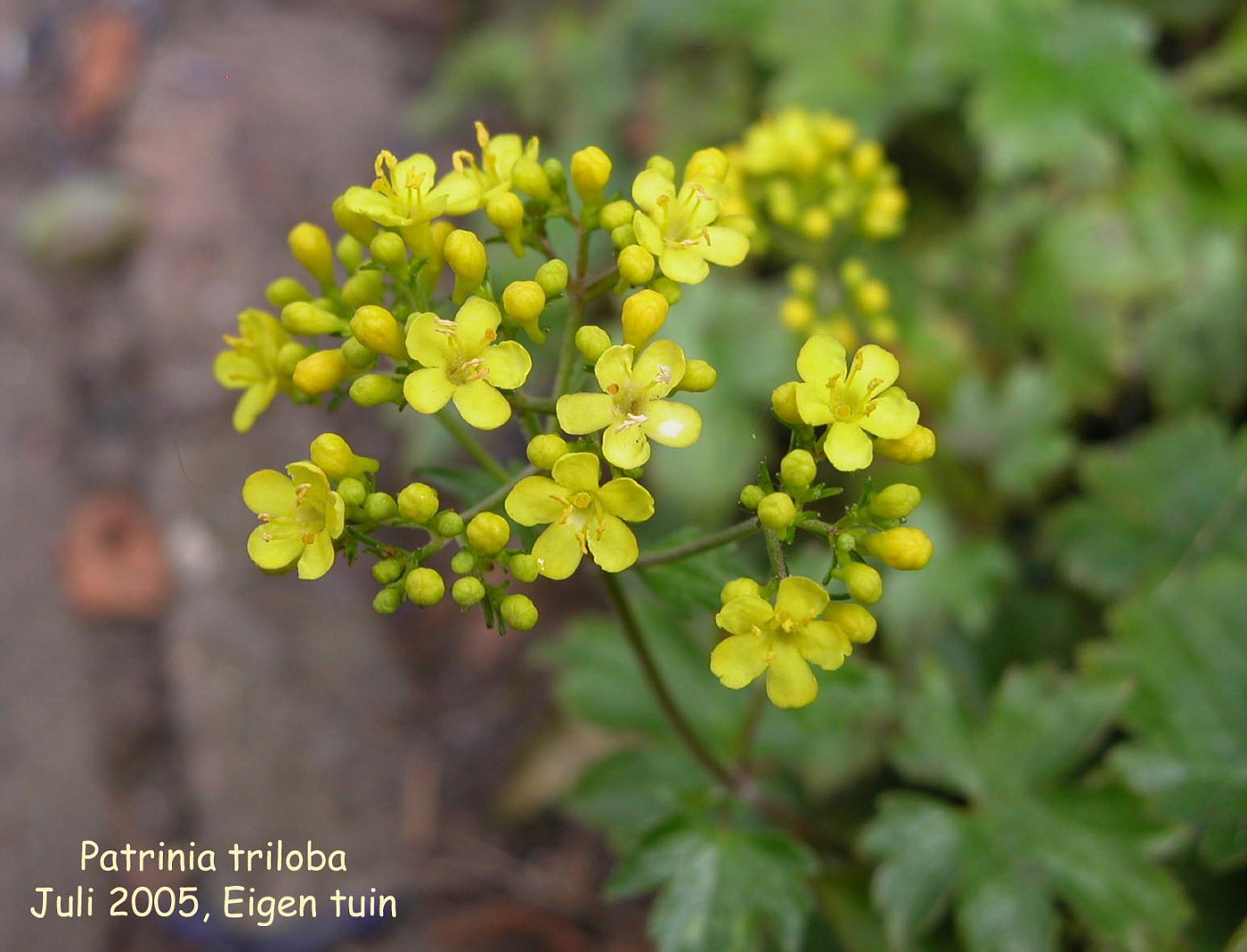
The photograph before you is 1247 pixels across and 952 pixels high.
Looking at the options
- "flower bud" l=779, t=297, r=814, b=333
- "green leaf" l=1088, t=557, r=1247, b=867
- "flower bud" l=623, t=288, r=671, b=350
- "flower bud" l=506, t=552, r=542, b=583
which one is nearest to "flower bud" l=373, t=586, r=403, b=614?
"flower bud" l=506, t=552, r=542, b=583

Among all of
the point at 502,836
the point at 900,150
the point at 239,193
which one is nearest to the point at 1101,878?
the point at 502,836

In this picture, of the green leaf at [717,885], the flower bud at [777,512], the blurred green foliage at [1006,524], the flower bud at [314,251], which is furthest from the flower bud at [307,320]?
the green leaf at [717,885]

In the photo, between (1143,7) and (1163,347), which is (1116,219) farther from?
(1143,7)

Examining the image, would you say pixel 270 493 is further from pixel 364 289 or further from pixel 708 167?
pixel 708 167

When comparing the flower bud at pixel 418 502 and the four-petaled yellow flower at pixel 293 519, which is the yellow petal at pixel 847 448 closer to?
the flower bud at pixel 418 502

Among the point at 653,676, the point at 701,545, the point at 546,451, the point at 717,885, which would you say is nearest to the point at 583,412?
the point at 546,451

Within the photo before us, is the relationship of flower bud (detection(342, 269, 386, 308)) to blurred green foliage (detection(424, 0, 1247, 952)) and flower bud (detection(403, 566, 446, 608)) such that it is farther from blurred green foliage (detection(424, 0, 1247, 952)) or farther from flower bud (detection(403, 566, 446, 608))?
blurred green foliage (detection(424, 0, 1247, 952))

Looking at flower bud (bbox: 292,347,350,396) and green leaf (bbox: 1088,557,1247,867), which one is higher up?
flower bud (bbox: 292,347,350,396)
